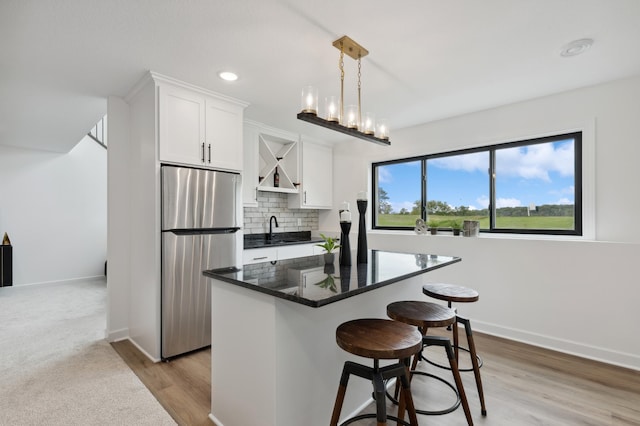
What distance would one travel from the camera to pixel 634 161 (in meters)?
2.68

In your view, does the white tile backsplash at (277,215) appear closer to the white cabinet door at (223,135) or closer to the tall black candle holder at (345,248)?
the white cabinet door at (223,135)

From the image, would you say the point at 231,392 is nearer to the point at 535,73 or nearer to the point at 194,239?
the point at 194,239

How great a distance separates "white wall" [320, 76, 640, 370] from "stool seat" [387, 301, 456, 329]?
1796 mm

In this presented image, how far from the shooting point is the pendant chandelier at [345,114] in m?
1.99

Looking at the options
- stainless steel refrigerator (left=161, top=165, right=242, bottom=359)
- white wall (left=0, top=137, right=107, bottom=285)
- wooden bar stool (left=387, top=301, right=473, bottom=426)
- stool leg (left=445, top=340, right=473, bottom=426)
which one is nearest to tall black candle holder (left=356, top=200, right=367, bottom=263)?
wooden bar stool (left=387, top=301, right=473, bottom=426)

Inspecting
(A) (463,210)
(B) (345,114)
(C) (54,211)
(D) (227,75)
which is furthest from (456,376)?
(C) (54,211)

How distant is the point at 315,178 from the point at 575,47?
10.8ft

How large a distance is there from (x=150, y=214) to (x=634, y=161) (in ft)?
14.0

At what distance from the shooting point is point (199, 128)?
2.95 meters

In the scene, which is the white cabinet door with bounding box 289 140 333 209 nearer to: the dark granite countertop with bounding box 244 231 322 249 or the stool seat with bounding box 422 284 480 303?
the dark granite countertop with bounding box 244 231 322 249

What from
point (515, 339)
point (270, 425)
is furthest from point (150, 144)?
point (515, 339)

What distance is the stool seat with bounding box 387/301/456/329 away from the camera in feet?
5.54

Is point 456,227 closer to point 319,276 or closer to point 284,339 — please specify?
point 319,276

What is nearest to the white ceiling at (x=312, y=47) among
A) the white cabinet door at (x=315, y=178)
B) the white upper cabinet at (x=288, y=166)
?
the white upper cabinet at (x=288, y=166)
